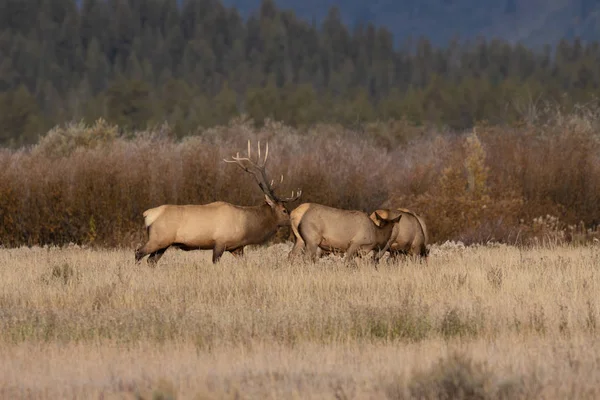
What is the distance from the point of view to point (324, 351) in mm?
9117

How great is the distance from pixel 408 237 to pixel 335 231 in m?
1.52

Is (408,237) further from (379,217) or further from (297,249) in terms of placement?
(297,249)

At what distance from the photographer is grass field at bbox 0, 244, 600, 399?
A: 7.62m

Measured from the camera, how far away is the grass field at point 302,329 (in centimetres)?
762

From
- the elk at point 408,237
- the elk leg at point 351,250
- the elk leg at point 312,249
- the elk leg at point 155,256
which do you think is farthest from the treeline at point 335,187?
the elk leg at point 312,249

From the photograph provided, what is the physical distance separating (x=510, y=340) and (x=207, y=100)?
380ft

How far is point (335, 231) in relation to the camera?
594 inches

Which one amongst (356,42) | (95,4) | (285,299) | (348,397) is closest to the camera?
(348,397)

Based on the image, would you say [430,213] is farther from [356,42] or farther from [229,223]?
[356,42]

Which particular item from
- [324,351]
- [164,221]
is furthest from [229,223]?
[324,351]

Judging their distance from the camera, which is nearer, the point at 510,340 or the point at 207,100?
the point at 510,340

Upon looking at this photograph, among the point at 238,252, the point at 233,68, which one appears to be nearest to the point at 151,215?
the point at 238,252

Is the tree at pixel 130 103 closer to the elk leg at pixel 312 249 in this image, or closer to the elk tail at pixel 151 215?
the elk tail at pixel 151 215

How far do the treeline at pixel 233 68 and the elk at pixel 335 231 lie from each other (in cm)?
9199
